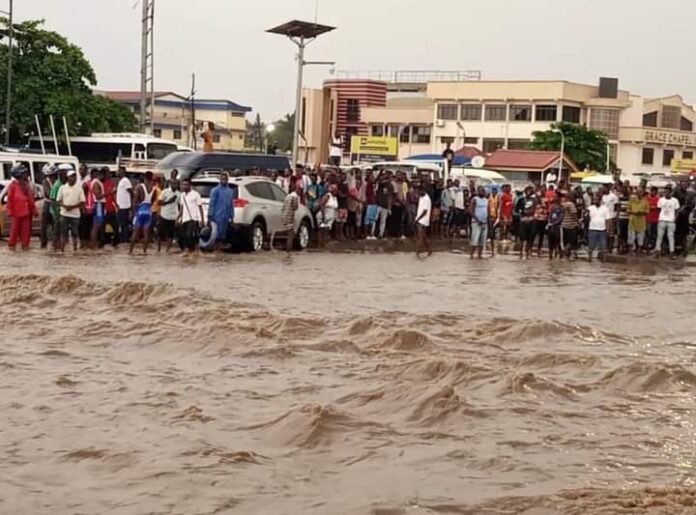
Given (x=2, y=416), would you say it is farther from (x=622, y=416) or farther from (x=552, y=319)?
(x=552, y=319)

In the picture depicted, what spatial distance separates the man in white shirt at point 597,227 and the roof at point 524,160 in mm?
36144

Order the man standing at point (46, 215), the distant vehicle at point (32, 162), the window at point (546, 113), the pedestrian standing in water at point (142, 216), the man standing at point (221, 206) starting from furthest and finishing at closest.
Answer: the window at point (546, 113) < the distant vehicle at point (32, 162) < the pedestrian standing in water at point (142, 216) < the man standing at point (221, 206) < the man standing at point (46, 215)

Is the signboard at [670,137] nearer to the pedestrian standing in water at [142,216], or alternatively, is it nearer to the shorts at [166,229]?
the shorts at [166,229]

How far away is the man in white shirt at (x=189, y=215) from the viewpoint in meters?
19.5

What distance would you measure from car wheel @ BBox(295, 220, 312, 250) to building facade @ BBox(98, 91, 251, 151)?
72.8 m

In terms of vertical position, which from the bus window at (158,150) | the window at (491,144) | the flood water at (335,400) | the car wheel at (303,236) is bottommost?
the flood water at (335,400)

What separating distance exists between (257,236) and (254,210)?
49cm

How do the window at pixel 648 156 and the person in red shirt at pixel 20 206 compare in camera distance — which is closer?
the person in red shirt at pixel 20 206

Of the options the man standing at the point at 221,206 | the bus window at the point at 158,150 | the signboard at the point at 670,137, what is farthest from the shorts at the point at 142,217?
the signboard at the point at 670,137

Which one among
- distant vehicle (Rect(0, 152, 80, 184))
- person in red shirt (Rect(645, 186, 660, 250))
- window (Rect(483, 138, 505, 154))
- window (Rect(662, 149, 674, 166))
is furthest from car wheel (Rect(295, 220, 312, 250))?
window (Rect(662, 149, 674, 166))

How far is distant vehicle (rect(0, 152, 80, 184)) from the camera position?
23.5 metres

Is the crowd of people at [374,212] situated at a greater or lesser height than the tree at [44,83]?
lesser

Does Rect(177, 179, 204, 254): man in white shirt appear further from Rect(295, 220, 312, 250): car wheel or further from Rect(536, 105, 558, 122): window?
Rect(536, 105, 558, 122): window

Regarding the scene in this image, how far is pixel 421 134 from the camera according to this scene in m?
78.9
